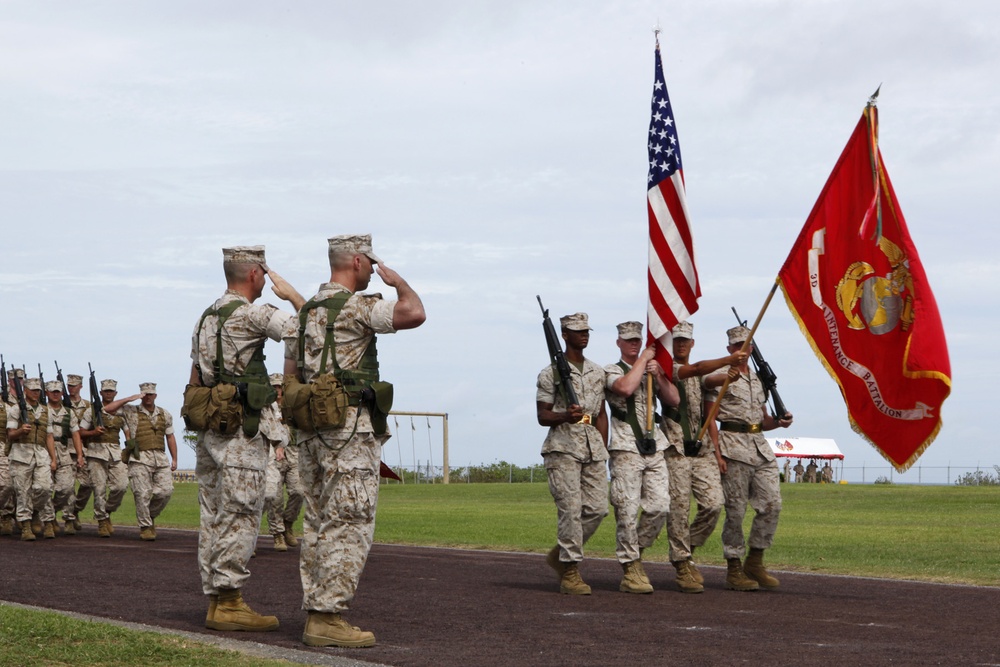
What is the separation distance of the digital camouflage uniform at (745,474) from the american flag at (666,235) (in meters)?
0.80

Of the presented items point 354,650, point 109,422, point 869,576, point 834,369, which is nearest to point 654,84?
point 834,369

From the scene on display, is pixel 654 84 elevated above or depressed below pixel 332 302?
above

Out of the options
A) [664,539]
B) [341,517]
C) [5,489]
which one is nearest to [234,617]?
[341,517]

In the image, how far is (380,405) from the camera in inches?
331

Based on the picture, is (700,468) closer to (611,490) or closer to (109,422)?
(611,490)

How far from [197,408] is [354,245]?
1.48 meters

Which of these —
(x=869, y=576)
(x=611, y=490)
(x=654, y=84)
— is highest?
(x=654, y=84)

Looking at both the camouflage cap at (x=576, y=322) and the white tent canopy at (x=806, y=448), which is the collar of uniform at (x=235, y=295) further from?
the white tent canopy at (x=806, y=448)

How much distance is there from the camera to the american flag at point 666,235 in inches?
496

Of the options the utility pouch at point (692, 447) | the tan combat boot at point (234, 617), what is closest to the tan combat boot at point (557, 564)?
the utility pouch at point (692, 447)

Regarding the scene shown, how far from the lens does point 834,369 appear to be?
11.5 m

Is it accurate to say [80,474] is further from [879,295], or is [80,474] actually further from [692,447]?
[879,295]

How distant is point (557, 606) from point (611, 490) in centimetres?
146

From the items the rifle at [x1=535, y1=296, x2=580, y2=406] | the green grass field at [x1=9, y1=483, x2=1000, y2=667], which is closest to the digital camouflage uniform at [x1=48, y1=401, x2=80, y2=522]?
the green grass field at [x1=9, y1=483, x2=1000, y2=667]
